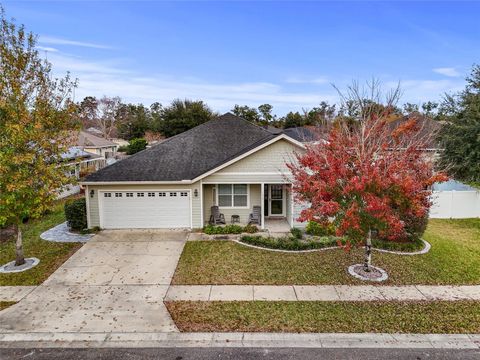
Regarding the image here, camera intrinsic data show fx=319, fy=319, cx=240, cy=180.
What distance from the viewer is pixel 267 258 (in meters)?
11.8

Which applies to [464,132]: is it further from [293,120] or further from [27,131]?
[293,120]

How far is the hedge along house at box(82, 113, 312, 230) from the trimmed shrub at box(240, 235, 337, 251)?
6.86ft

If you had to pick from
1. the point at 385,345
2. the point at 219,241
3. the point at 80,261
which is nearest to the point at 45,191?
the point at 80,261

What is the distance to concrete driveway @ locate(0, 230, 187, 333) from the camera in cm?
768

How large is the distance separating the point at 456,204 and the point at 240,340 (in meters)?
15.5

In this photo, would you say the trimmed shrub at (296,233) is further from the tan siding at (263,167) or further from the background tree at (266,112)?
the background tree at (266,112)

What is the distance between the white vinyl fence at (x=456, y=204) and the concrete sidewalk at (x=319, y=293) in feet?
28.5

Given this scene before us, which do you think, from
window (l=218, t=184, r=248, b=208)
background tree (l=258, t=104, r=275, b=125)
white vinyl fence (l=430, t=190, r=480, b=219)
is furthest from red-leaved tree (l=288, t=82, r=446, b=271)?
background tree (l=258, t=104, r=275, b=125)

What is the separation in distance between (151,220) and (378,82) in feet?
39.4

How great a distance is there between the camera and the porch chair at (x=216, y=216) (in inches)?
638

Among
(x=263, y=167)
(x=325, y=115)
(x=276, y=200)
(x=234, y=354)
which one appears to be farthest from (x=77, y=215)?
(x=325, y=115)

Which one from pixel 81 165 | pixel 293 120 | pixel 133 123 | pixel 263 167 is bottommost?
pixel 81 165

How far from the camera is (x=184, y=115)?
1870 inches

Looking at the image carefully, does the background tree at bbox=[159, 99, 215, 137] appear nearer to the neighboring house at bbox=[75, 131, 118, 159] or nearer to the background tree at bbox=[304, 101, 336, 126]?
the neighboring house at bbox=[75, 131, 118, 159]
